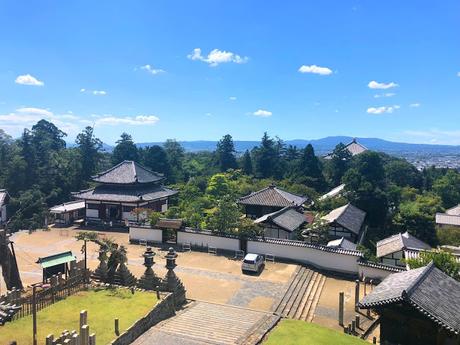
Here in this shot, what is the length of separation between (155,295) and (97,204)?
24999 mm

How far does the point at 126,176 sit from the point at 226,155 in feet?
125

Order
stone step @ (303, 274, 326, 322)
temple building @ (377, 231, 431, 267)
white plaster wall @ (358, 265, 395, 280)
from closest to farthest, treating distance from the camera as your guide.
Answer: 1. stone step @ (303, 274, 326, 322)
2. white plaster wall @ (358, 265, 395, 280)
3. temple building @ (377, 231, 431, 267)

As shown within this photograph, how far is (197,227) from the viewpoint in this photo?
115 ft

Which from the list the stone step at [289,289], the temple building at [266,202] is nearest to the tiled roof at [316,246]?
the stone step at [289,289]

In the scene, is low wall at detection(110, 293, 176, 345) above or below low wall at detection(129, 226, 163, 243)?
below

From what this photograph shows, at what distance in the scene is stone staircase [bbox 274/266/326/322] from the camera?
20.9 m

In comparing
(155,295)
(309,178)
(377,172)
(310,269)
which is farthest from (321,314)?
(309,178)

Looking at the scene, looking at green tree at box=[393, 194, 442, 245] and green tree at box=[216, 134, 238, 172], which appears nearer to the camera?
green tree at box=[393, 194, 442, 245]

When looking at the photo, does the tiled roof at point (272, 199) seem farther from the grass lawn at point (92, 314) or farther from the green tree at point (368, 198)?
the grass lawn at point (92, 314)

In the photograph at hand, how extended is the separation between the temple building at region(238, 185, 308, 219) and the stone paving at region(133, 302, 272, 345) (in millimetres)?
19014

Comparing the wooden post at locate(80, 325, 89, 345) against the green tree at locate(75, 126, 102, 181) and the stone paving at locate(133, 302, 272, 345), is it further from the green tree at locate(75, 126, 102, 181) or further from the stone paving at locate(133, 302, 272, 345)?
the green tree at locate(75, 126, 102, 181)

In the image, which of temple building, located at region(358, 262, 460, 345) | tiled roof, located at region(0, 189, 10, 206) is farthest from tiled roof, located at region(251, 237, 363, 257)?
tiled roof, located at region(0, 189, 10, 206)

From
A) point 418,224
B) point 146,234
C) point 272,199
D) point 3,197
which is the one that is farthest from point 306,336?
point 3,197

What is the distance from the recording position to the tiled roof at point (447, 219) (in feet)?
148
